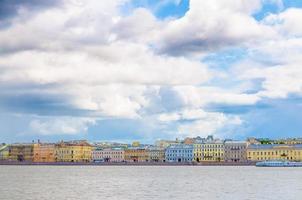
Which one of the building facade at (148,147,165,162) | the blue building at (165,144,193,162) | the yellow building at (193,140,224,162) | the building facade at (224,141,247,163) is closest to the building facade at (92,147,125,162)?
the building facade at (148,147,165,162)

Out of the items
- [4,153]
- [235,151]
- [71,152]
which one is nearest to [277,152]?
[235,151]

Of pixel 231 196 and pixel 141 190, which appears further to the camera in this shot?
pixel 141 190

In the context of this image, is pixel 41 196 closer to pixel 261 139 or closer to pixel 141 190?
pixel 141 190

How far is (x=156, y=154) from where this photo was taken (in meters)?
134

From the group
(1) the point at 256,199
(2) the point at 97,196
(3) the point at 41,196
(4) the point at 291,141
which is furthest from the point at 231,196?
(4) the point at 291,141

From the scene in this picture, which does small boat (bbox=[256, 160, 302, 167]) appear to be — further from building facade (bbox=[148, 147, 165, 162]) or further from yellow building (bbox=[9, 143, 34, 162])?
yellow building (bbox=[9, 143, 34, 162])

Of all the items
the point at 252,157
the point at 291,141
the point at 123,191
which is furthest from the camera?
the point at 291,141

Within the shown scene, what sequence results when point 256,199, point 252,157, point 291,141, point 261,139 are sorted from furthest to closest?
1. point 261,139
2. point 291,141
3. point 252,157
4. point 256,199

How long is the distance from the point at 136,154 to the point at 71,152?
40.0ft

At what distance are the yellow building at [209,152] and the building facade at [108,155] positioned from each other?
17125 mm

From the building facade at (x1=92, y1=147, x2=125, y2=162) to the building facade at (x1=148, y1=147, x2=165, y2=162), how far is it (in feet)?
18.6

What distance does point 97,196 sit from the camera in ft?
110

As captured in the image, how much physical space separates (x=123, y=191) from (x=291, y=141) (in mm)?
94862

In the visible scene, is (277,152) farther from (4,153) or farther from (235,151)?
(4,153)
